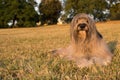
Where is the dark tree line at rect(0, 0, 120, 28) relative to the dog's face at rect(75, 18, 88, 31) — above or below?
below

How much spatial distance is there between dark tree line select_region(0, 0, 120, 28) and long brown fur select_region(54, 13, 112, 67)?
50.6 m

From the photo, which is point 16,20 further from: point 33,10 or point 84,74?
point 84,74

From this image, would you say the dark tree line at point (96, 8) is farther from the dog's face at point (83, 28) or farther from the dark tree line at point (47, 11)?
the dog's face at point (83, 28)

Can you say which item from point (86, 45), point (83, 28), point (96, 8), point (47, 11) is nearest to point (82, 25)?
point (83, 28)

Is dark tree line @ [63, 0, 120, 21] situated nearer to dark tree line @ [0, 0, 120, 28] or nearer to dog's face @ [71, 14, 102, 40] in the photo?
dark tree line @ [0, 0, 120, 28]

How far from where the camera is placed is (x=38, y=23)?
209 feet

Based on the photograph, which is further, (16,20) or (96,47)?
(16,20)

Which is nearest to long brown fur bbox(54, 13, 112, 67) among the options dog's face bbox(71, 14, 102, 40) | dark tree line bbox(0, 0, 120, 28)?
dog's face bbox(71, 14, 102, 40)

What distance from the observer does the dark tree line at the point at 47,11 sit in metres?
58.8

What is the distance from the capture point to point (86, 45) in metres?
6.97

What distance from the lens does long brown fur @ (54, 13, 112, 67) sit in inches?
261

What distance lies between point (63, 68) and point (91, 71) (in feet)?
2.00

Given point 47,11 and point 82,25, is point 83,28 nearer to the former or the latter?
point 82,25

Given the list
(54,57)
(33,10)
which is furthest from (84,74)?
(33,10)
